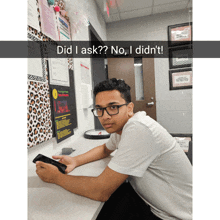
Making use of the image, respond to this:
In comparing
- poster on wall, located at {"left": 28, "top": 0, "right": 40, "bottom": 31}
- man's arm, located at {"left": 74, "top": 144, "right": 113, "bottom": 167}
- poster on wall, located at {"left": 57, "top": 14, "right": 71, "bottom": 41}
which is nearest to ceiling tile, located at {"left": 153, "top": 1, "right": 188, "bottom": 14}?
poster on wall, located at {"left": 57, "top": 14, "right": 71, "bottom": 41}

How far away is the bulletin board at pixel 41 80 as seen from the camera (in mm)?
767

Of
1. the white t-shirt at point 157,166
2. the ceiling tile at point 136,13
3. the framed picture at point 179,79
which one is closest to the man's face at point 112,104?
the white t-shirt at point 157,166

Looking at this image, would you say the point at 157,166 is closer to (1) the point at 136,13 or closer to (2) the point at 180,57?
(2) the point at 180,57

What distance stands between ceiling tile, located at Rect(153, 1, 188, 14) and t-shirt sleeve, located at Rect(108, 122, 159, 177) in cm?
244

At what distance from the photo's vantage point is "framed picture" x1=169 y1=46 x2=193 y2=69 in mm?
2398

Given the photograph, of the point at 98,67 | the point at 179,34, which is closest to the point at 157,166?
the point at 98,67

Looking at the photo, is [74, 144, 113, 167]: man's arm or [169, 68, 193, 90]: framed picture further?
[169, 68, 193, 90]: framed picture

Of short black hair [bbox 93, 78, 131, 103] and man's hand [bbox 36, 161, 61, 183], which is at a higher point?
short black hair [bbox 93, 78, 131, 103]

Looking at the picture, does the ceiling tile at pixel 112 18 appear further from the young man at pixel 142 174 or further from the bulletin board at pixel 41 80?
the young man at pixel 142 174

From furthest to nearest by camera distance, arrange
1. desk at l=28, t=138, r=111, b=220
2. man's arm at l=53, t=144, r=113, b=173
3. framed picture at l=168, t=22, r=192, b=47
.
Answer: framed picture at l=168, t=22, r=192, b=47 < man's arm at l=53, t=144, r=113, b=173 < desk at l=28, t=138, r=111, b=220

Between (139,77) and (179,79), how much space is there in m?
0.69

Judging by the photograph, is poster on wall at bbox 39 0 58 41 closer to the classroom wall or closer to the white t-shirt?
the white t-shirt
